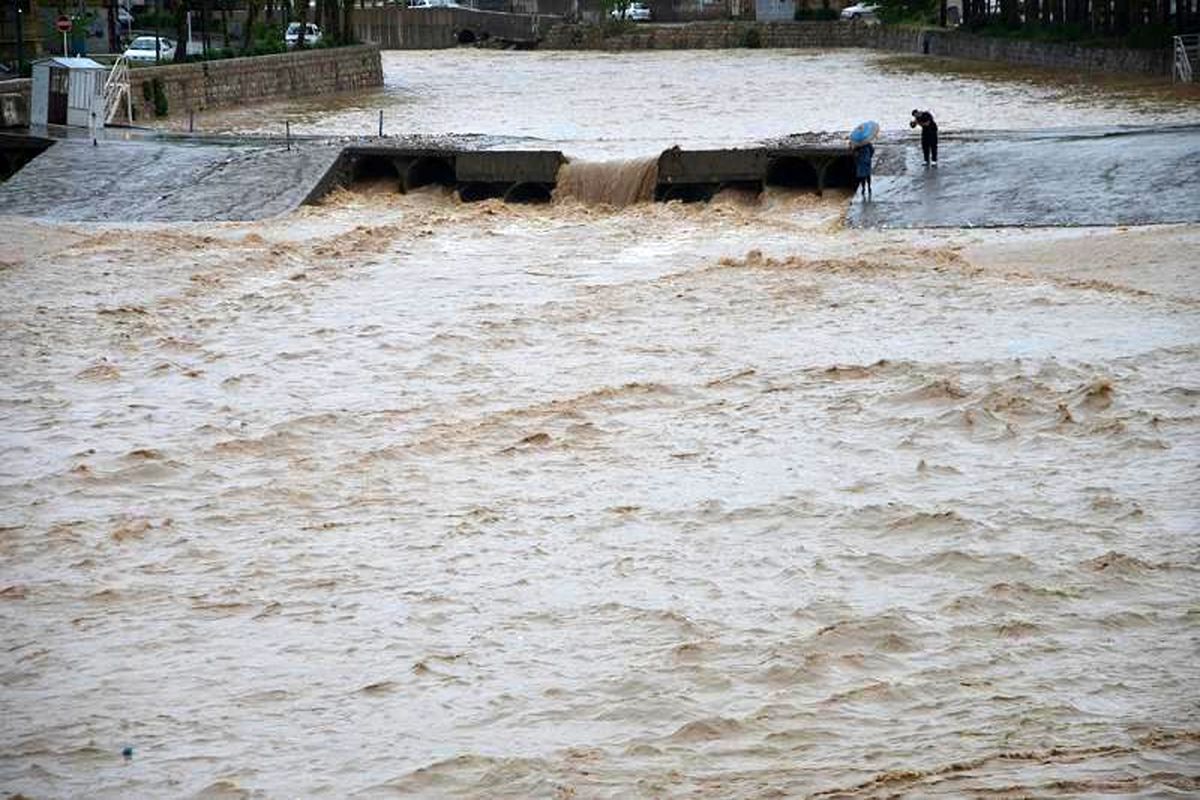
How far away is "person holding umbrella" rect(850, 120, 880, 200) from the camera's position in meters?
26.3

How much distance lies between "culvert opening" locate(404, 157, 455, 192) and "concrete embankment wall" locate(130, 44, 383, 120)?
12938 mm

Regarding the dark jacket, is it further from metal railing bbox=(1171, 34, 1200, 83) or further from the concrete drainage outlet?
metal railing bbox=(1171, 34, 1200, 83)

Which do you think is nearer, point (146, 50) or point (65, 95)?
point (65, 95)

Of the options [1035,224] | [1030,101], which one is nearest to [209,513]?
[1035,224]

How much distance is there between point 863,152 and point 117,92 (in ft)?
57.6

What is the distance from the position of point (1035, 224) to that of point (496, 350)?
29.9 feet

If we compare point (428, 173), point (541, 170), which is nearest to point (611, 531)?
point (541, 170)

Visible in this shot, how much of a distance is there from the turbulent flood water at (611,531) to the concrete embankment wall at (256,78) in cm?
2096

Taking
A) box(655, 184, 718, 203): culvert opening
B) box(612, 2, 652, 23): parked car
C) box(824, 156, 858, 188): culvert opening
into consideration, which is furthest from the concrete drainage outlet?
box(612, 2, 652, 23): parked car

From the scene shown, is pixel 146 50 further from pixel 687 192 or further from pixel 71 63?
pixel 687 192

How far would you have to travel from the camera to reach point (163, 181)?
30297 mm

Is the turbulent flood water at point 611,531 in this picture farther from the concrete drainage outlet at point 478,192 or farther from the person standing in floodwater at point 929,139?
the concrete drainage outlet at point 478,192

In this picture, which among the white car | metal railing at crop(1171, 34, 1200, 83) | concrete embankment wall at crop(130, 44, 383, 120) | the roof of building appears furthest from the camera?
the white car

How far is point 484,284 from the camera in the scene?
2283 centimetres
